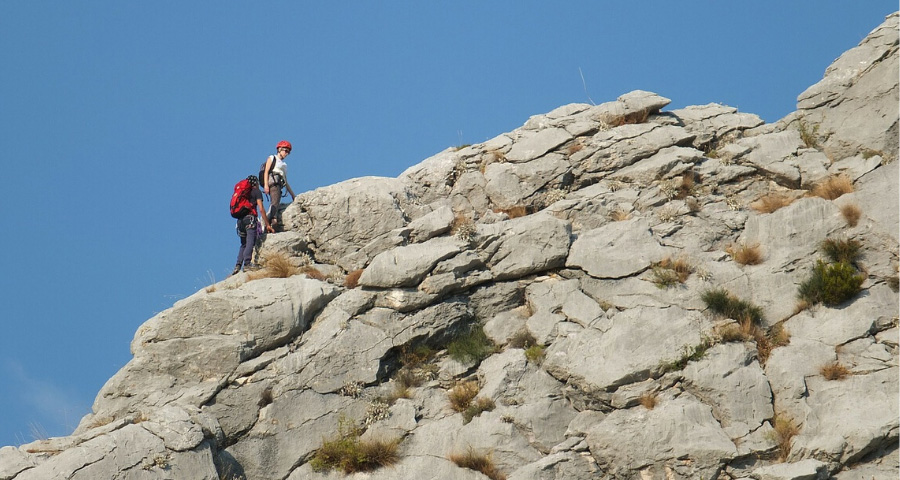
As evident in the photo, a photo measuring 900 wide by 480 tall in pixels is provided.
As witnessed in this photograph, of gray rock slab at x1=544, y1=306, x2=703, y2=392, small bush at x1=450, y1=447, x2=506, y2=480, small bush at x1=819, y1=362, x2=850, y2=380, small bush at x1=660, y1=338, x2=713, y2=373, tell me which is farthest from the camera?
gray rock slab at x1=544, y1=306, x2=703, y2=392

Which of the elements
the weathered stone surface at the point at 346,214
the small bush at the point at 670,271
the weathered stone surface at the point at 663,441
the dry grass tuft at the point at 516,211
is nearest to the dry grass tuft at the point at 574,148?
the dry grass tuft at the point at 516,211

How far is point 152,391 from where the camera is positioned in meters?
17.4

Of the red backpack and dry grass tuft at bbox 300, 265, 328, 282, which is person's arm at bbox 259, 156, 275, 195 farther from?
dry grass tuft at bbox 300, 265, 328, 282

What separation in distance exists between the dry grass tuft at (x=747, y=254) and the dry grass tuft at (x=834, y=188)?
2.22m

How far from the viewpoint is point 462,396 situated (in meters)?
17.1

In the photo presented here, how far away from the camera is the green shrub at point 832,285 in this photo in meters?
16.7

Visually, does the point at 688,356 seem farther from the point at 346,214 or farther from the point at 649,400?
the point at 346,214

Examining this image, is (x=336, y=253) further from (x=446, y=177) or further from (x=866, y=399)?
(x=866, y=399)

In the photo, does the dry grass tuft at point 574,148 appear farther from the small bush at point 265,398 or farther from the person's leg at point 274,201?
the small bush at point 265,398

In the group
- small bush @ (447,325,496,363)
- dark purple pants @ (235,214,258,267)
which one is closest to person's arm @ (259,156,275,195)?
dark purple pants @ (235,214,258,267)

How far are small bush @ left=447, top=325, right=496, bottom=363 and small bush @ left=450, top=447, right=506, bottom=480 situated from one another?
2.46 meters

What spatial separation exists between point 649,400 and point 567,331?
260cm

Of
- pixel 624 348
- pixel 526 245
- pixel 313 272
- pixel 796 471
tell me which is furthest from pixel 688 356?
pixel 313 272

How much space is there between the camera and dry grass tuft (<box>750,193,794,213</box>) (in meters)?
19.5
